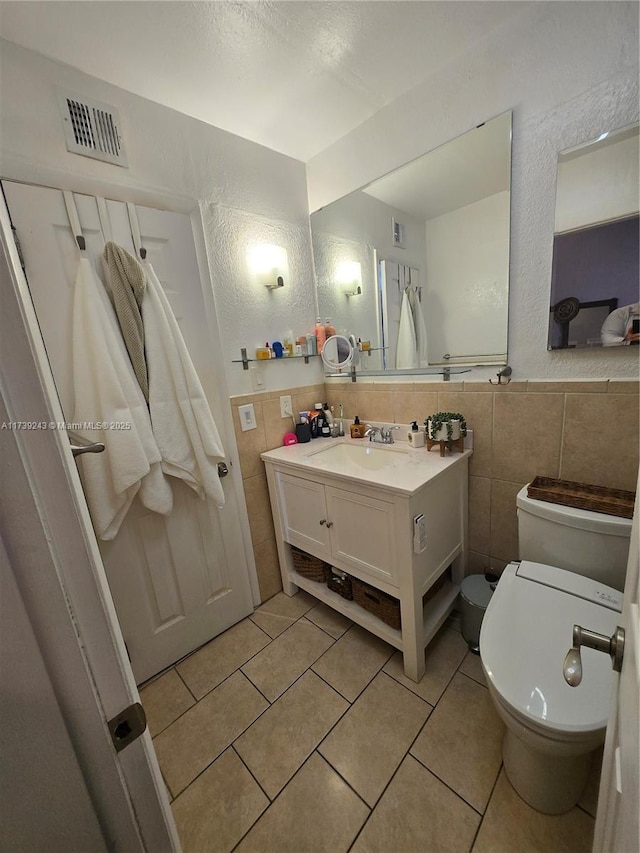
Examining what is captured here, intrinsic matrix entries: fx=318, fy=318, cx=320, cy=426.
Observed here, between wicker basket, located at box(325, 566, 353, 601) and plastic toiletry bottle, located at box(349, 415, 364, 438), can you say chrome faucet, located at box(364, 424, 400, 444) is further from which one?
wicker basket, located at box(325, 566, 353, 601)

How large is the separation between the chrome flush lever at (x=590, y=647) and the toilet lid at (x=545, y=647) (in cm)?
38

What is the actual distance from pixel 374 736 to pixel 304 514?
0.87 metres

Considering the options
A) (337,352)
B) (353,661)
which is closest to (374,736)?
(353,661)

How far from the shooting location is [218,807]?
1.02 meters

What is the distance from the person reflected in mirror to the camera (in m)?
1.07

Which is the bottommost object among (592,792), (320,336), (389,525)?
(592,792)

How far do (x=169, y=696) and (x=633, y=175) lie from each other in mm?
2611

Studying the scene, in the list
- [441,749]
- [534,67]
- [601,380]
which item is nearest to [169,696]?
[441,749]

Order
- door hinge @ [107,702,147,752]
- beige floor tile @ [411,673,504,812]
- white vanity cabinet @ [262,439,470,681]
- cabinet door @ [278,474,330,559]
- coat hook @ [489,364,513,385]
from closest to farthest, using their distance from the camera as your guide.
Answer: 1. door hinge @ [107,702,147,752]
2. beige floor tile @ [411,673,504,812]
3. white vanity cabinet @ [262,439,470,681]
4. coat hook @ [489,364,513,385]
5. cabinet door @ [278,474,330,559]

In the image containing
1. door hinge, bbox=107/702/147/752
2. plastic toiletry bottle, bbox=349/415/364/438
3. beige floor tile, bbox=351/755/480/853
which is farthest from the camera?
plastic toiletry bottle, bbox=349/415/364/438

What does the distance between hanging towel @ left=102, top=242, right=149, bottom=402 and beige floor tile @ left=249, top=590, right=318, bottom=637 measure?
1.34 meters

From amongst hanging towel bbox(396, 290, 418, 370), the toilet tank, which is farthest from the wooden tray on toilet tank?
hanging towel bbox(396, 290, 418, 370)

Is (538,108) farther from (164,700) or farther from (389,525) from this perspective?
(164,700)

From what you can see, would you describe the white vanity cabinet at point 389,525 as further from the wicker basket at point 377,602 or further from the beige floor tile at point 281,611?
the beige floor tile at point 281,611
